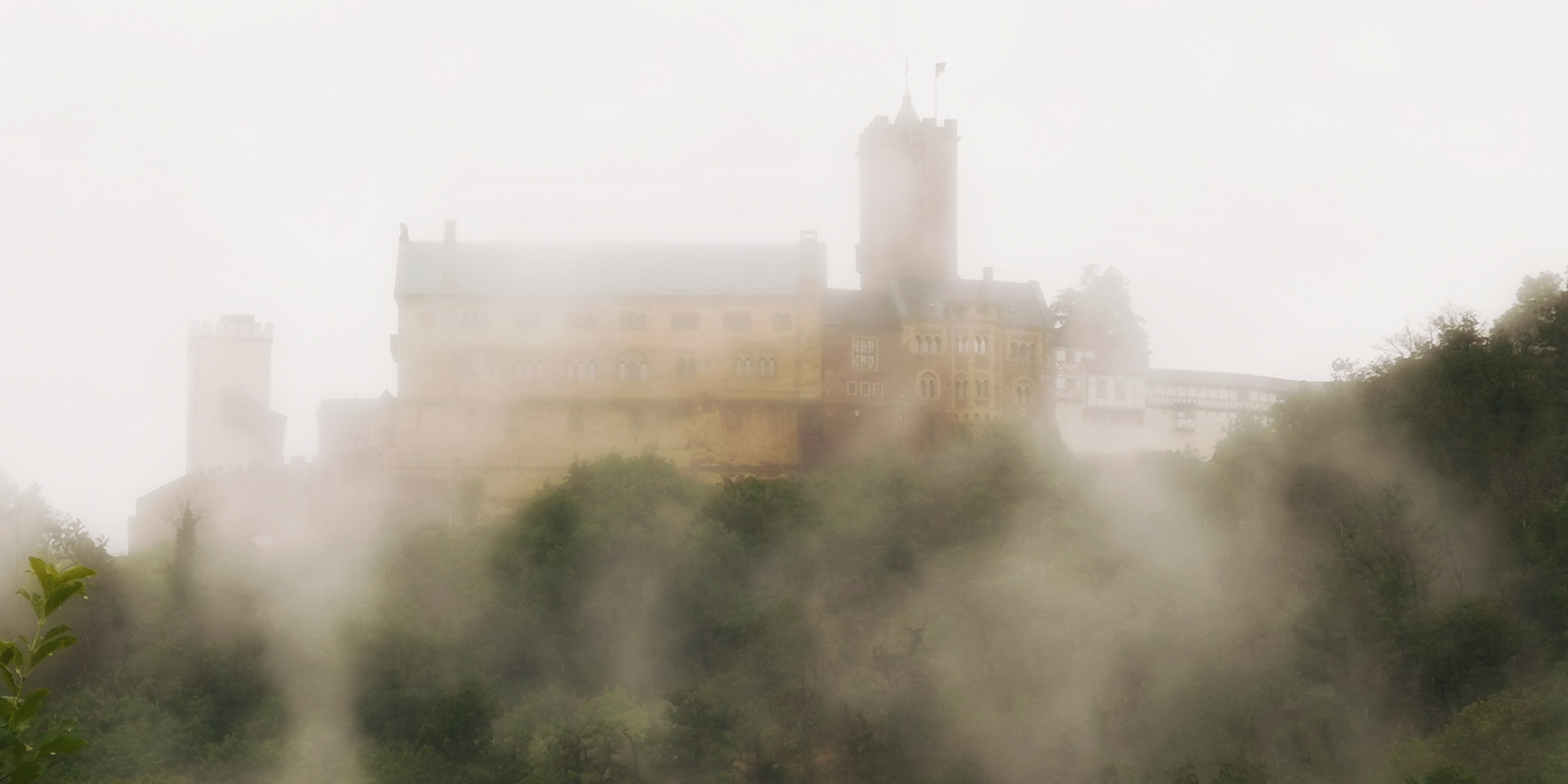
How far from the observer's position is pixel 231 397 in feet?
222

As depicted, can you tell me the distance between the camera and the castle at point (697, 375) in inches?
2228

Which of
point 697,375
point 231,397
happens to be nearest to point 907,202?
point 697,375

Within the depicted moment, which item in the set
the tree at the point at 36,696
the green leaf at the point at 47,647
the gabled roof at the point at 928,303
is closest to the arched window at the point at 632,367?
the gabled roof at the point at 928,303

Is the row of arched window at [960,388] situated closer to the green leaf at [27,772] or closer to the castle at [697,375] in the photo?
the castle at [697,375]

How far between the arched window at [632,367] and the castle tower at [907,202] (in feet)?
31.7

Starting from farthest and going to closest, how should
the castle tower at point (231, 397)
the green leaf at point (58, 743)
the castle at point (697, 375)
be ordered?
the castle tower at point (231, 397) → the castle at point (697, 375) → the green leaf at point (58, 743)

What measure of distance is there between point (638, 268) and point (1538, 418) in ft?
101

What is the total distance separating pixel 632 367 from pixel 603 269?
4355 mm

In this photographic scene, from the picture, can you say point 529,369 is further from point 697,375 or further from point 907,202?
point 907,202

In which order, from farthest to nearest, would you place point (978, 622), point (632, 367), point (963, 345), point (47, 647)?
point (963, 345) < point (632, 367) < point (978, 622) < point (47, 647)

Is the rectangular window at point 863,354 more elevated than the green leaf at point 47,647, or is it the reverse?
the rectangular window at point 863,354

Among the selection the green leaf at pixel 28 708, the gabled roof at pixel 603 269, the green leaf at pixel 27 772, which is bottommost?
the green leaf at pixel 27 772

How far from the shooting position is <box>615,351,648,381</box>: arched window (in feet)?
188

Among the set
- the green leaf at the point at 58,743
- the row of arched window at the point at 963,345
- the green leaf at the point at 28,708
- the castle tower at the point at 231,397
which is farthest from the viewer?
the castle tower at the point at 231,397
